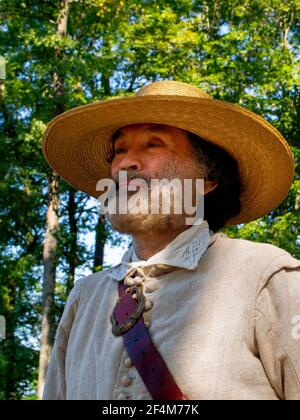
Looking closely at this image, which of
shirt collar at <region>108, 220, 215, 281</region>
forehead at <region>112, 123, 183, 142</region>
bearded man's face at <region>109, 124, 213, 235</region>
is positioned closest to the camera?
shirt collar at <region>108, 220, 215, 281</region>

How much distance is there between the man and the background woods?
9764mm

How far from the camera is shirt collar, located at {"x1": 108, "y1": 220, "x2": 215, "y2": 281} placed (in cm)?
227

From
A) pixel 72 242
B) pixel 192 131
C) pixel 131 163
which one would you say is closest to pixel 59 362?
pixel 131 163

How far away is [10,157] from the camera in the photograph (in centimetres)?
1477

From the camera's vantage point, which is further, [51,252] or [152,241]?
[51,252]

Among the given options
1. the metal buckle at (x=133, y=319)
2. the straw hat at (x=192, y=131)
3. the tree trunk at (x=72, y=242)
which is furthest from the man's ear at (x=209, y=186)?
the tree trunk at (x=72, y=242)

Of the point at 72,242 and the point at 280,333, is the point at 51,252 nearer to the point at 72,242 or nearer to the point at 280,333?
the point at 72,242

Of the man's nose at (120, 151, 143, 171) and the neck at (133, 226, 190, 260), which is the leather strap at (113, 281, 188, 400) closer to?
the neck at (133, 226, 190, 260)

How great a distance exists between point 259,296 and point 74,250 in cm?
1345

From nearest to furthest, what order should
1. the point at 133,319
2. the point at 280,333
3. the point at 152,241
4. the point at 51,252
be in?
the point at 280,333
the point at 133,319
the point at 152,241
the point at 51,252

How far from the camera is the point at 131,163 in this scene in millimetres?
2402

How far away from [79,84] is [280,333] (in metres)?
13.5

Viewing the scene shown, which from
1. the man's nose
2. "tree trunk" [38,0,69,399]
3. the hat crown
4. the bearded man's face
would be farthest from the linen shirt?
"tree trunk" [38,0,69,399]

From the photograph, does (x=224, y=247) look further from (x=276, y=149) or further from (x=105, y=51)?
(x=105, y=51)
